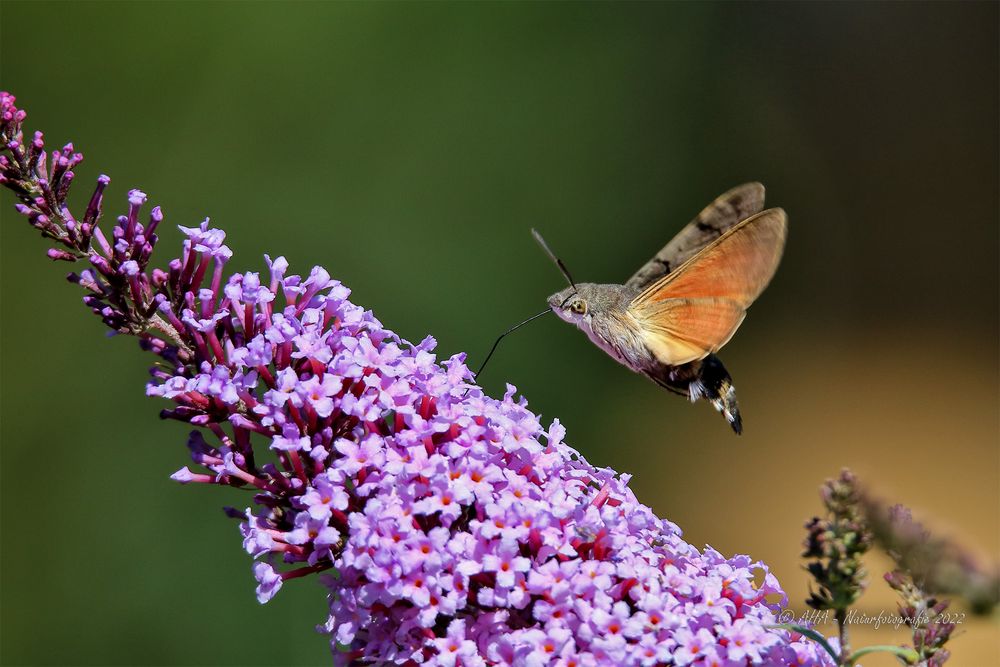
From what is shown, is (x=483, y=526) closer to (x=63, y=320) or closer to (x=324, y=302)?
(x=324, y=302)

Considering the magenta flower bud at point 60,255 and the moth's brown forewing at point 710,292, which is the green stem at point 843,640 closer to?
the moth's brown forewing at point 710,292

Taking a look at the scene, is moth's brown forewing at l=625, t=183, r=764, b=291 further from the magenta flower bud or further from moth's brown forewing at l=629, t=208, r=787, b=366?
the magenta flower bud

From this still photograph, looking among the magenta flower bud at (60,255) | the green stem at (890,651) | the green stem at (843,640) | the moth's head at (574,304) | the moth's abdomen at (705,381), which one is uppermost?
the magenta flower bud at (60,255)

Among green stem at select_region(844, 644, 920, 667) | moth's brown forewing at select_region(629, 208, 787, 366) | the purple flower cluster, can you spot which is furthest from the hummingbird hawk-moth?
green stem at select_region(844, 644, 920, 667)

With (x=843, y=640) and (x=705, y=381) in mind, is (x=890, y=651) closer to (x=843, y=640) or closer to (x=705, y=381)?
(x=843, y=640)

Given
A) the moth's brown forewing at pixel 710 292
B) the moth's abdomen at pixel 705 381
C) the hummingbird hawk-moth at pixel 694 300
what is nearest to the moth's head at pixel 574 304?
the hummingbird hawk-moth at pixel 694 300
